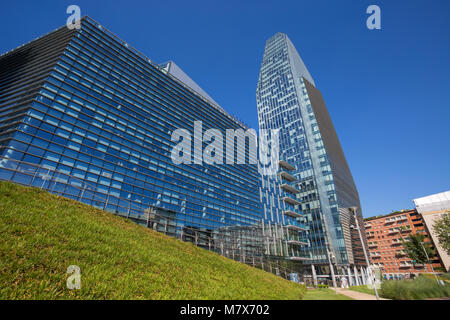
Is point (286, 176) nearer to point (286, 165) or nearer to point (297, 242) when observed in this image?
point (286, 165)

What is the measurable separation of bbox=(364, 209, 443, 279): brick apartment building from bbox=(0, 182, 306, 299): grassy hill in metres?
94.3

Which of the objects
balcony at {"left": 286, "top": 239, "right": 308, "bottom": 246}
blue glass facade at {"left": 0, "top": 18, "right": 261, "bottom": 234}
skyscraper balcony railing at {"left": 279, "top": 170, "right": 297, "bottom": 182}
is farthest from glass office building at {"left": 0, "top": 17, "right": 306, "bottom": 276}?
skyscraper balcony railing at {"left": 279, "top": 170, "right": 297, "bottom": 182}

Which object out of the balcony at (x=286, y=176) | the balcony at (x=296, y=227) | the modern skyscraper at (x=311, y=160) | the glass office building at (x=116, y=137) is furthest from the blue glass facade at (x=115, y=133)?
the modern skyscraper at (x=311, y=160)

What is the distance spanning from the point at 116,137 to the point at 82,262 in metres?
26.9

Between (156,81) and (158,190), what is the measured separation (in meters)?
22.6

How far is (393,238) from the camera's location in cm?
8606

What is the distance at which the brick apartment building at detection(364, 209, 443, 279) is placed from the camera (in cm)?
7831

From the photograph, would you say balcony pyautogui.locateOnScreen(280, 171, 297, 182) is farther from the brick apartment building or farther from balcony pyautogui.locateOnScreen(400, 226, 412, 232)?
balcony pyautogui.locateOnScreen(400, 226, 412, 232)

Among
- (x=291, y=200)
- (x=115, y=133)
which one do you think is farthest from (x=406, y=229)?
(x=115, y=133)

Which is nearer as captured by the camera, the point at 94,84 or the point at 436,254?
the point at 94,84
